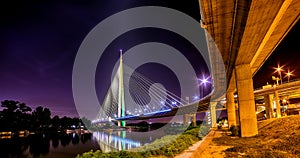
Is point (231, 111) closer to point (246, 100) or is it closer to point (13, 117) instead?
point (246, 100)

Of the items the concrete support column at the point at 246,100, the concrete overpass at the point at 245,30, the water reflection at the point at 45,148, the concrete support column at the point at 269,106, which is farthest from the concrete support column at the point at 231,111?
the water reflection at the point at 45,148

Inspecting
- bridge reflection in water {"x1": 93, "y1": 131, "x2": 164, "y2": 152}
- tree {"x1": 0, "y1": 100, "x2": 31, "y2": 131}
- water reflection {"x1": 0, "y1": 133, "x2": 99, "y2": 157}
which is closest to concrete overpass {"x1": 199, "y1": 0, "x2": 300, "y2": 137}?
bridge reflection in water {"x1": 93, "y1": 131, "x2": 164, "y2": 152}

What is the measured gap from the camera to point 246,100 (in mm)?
21859

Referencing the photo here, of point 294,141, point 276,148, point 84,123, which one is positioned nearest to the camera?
point 276,148

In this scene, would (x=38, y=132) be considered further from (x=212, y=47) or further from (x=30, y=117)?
(x=212, y=47)

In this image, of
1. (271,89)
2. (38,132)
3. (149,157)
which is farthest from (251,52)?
(38,132)

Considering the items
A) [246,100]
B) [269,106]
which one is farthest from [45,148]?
[269,106]

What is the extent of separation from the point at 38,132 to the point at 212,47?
382ft

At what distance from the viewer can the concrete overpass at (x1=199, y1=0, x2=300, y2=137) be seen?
11.3 meters

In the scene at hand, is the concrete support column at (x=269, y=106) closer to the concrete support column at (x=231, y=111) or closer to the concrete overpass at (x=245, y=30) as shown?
the concrete support column at (x=231, y=111)

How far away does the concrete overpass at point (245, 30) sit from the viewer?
444 inches

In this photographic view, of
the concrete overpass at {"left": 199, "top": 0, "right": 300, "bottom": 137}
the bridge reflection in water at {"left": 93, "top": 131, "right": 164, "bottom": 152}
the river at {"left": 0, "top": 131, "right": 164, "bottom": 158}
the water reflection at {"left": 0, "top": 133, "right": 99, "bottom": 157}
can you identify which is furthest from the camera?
the bridge reflection in water at {"left": 93, "top": 131, "right": 164, "bottom": 152}

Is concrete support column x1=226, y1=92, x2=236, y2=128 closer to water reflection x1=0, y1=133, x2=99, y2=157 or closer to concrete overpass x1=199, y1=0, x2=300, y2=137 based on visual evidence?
concrete overpass x1=199, y1=0, x2=300, y2=137

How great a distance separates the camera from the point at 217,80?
102ft
